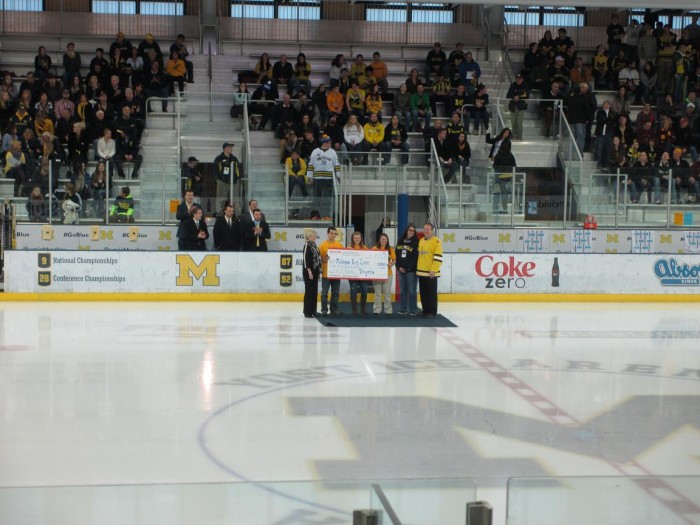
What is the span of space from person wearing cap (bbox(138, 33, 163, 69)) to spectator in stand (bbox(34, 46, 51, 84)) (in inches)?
88.2

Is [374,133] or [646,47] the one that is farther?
[646,47]

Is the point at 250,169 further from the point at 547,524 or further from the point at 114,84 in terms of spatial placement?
the point at 547,524

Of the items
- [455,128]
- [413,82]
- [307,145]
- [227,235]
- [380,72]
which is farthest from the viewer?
[380,72]

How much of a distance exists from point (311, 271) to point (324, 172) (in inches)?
183

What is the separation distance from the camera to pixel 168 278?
64.8ft

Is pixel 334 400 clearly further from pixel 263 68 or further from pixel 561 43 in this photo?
pixel 561 43

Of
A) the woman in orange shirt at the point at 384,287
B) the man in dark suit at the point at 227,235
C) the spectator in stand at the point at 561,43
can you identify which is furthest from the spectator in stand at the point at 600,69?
the man in dark suit at the point at 227,235

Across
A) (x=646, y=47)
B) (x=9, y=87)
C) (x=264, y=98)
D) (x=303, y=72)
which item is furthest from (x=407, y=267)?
(x=646, y=47)

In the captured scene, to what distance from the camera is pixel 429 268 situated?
17750 millimetres

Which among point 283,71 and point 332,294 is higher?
point 283,71

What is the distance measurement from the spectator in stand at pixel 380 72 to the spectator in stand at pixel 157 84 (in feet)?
17.4

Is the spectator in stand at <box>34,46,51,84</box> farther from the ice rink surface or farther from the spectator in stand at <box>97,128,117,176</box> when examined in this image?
the ice rink surface

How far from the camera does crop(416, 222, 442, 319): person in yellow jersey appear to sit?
17719 millimetres

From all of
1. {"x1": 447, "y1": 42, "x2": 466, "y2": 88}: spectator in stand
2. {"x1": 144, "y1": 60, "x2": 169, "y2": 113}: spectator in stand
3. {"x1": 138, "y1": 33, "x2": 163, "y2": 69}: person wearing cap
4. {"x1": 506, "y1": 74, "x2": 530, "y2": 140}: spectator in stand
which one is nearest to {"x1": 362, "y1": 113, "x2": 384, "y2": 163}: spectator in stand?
{"x1": 506, "y1": 74, "x2": 530, "y2": 140}: spectator in stand
